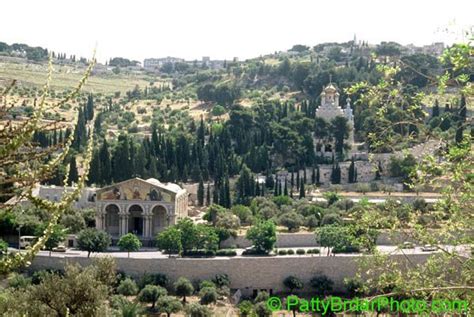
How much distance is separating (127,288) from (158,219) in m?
8.23

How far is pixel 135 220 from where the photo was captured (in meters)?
38.6

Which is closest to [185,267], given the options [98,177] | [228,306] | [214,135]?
[228,306]

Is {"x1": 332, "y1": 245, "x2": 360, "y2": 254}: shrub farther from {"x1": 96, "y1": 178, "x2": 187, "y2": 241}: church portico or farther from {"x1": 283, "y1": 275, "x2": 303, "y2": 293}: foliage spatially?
{"x1": 96, "y1": 178, "x2": 187, "y2": 241}: church portico

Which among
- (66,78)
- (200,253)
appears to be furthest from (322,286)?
(66,78)

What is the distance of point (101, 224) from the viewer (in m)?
37.6

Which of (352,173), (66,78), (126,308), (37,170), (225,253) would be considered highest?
(66,78)

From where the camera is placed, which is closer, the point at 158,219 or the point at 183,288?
the point at 183,288

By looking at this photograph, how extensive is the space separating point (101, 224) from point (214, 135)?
1771cm

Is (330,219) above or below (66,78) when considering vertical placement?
below

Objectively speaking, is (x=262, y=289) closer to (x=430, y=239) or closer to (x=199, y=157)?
(x=199, y=157)

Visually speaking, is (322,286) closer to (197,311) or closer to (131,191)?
(197,311)

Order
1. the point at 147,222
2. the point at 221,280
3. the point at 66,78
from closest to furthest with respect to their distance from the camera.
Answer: the point at 221,280 < the point at 147,222 < the point at 66,78

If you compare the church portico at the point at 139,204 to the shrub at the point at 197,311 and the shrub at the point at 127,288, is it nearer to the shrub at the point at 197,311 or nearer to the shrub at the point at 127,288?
the shrub at the point at 127,288

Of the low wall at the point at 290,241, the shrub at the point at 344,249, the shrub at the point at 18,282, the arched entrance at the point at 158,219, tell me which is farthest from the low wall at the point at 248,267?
the arched entrance at the point at 158,219
